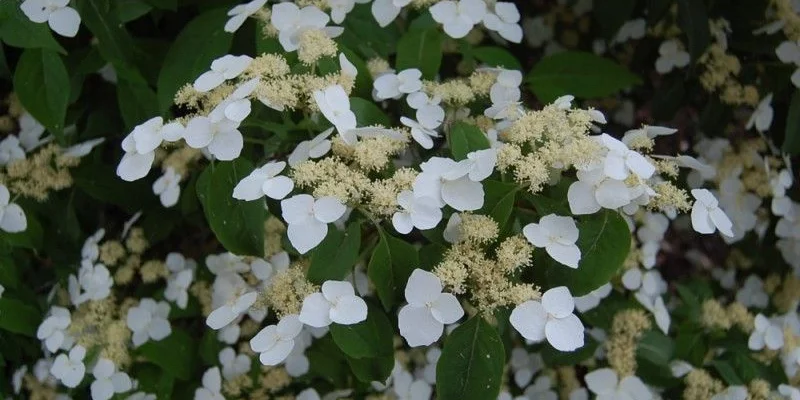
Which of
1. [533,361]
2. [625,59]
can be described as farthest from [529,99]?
[533,361]

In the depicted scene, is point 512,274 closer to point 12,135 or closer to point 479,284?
point 479,284

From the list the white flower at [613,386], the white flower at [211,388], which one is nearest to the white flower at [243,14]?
the white flower at [211,388]

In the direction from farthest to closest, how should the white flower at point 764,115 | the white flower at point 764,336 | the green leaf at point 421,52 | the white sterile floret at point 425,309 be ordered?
the white flower at point 764,115, the white flower at point 764,336, the green leaf at point 421,52, the white sterile floret at point 425,309

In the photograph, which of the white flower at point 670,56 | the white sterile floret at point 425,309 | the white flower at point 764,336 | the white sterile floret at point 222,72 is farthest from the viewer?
the white flower at point 670,56

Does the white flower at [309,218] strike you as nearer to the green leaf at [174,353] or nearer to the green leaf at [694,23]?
the green leaf at [174,353]

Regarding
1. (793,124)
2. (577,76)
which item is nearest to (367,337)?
(577,76)

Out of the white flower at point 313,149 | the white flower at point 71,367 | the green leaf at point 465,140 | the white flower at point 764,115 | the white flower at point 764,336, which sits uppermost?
the white flower at point 313,149

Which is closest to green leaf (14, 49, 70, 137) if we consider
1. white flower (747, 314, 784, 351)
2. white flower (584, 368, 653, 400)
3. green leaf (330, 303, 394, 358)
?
green leaf (330, 303, 394, 358)

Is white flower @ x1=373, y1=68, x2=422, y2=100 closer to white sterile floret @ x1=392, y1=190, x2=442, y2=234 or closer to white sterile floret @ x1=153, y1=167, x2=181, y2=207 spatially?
white sterile floret @ x1=392, y1=190, x2=442, y2=234

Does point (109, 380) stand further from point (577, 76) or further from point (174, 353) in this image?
point (577, 76)
